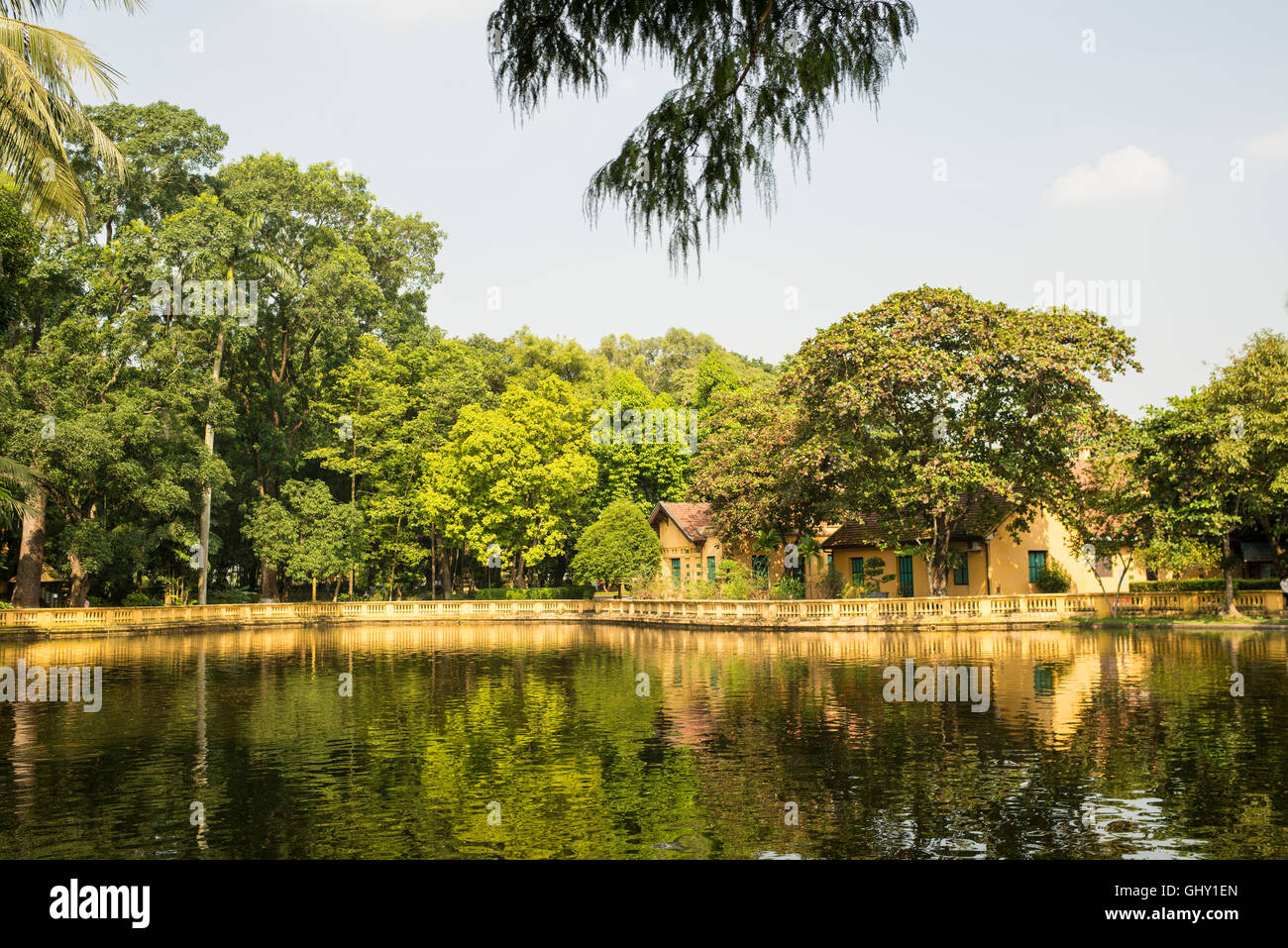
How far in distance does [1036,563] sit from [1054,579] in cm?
137

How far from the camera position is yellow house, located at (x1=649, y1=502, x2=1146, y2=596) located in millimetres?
45812

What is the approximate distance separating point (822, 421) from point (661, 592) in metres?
13.4

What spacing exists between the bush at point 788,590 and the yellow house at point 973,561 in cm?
161

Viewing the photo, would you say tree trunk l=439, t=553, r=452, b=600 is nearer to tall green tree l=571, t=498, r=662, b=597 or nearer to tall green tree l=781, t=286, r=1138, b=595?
tall green tree l=571, t=498, r=662, b=597

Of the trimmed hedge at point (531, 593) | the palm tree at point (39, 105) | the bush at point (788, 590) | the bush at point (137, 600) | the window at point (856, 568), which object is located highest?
the palm tree at point (39, 105)

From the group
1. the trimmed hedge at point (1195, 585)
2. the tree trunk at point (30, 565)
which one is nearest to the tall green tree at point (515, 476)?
the tree trunk at point (30, 565)

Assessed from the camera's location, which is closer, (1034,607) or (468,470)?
(1034,607)

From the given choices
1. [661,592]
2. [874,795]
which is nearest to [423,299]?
[661,592]

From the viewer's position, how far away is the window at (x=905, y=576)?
48.7 m

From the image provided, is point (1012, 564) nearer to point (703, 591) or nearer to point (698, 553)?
point (703, 591)

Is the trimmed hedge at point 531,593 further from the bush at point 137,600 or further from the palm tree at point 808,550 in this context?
the bush at point 137,600

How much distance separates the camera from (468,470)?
58406mm

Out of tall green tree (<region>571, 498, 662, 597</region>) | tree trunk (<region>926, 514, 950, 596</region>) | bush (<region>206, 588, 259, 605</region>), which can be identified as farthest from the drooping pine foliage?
bush (<region>206, 588, 259, 605</region>)
